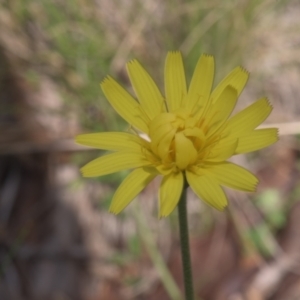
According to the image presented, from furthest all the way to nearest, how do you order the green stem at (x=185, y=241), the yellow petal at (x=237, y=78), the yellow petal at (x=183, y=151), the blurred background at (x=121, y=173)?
the blurred background at (x=121, y=173)
the yellow petal at (x=237, y=78)
the yellow petal at (x=183, y=151)
the green stem at (x=185, y=241)

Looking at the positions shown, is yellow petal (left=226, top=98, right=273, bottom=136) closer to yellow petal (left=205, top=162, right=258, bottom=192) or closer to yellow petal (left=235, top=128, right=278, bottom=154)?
yellow petal (left=235, top=128, right=278, bottom=154)

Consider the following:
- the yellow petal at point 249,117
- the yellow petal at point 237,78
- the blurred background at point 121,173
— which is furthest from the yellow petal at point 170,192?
the blurred background at point 121,173

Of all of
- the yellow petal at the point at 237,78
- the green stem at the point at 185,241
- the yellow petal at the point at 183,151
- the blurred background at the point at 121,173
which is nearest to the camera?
the green stem at the point at 185,241

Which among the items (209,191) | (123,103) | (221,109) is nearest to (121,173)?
(123,103)

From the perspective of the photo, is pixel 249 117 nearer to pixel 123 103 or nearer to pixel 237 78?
pixel 237 78

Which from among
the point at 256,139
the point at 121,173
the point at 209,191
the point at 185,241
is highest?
the point at 121,173

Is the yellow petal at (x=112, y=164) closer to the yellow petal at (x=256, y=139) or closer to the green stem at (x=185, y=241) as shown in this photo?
the green stem at (x=185, y=241)
